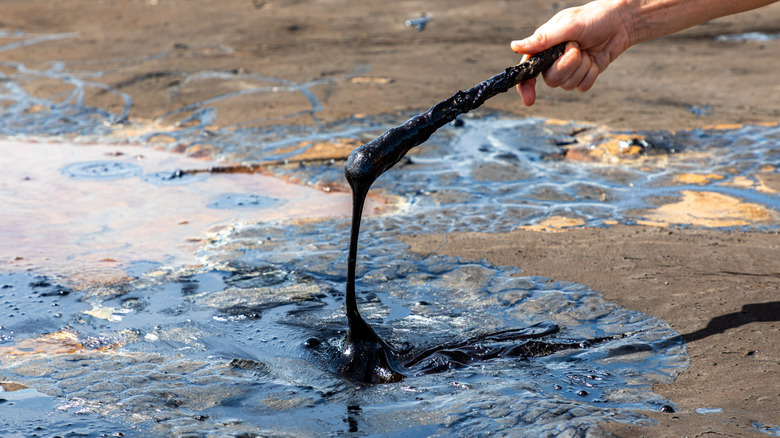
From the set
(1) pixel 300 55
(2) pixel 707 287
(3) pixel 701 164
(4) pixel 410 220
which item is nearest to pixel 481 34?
(1) pixel 300 55

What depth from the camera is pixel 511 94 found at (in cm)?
699

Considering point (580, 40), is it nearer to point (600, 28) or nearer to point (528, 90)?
point (600, 28)

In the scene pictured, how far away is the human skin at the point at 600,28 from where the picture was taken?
3.29 meters

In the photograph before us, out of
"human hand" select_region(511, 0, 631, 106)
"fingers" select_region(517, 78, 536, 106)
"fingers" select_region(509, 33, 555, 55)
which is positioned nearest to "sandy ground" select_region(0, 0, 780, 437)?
"fingers" select_region(517, 78, 536, 106)

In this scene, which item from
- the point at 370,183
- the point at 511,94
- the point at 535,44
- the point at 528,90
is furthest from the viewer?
the point at 511,94

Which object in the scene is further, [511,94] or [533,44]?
[511,94]

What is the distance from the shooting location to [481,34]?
912cm

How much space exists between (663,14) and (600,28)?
0.31 metres

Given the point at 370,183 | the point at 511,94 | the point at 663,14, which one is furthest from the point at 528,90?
the point at 511,94

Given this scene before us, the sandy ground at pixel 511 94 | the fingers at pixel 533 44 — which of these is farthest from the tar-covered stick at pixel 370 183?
the sandy ground at pixel 511 94

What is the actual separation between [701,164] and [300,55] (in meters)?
4.92

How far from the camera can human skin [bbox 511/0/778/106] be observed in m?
3.29

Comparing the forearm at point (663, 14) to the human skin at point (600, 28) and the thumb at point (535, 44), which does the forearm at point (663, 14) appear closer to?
the human skin at point (600, 28)

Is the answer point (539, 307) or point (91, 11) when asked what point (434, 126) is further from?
point (91, 11)
